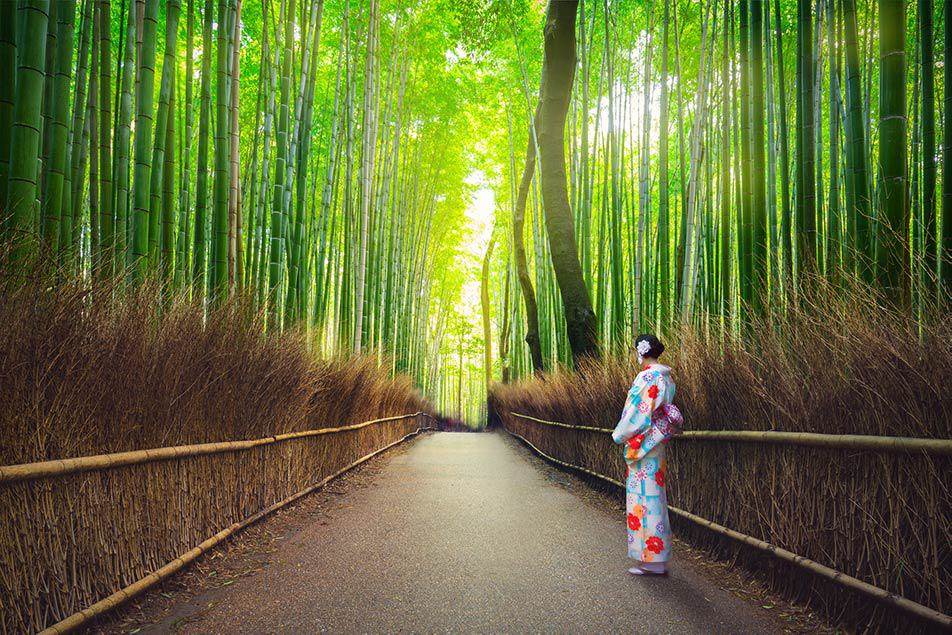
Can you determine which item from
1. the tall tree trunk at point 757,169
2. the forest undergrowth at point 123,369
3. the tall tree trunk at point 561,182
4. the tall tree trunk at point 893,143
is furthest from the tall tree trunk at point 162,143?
the tall tree trunk at point 561,182

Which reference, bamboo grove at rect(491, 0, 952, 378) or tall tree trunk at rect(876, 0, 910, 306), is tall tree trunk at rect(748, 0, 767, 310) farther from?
tall tree trunk at rect(876, 0, 910, 306)

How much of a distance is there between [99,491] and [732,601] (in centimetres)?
239

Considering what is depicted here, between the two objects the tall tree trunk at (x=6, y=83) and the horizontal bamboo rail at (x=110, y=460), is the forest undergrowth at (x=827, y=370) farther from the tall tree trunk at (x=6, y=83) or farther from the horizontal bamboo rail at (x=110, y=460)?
the tall tree trunk at (x=6, y=83)

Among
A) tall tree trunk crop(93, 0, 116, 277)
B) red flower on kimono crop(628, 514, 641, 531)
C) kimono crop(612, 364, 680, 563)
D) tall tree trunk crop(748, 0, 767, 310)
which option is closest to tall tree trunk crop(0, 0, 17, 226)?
tall tree trunk crop(93, 0, 116, 277)

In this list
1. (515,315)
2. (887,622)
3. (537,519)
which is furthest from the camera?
(515,315)

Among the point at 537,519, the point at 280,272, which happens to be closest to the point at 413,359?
the point at 280,272

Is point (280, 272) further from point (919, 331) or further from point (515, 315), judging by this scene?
point (515, 315)

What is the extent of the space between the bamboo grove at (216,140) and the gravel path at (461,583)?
1.40m

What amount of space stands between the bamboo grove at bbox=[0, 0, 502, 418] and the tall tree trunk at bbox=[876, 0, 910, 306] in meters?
3.07

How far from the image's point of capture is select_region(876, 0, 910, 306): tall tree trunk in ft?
8.80

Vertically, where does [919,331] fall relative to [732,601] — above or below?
above

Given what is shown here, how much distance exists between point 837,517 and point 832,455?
215 millimetres

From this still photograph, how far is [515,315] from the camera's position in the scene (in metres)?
18.2

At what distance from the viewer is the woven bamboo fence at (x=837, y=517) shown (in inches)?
75.0
